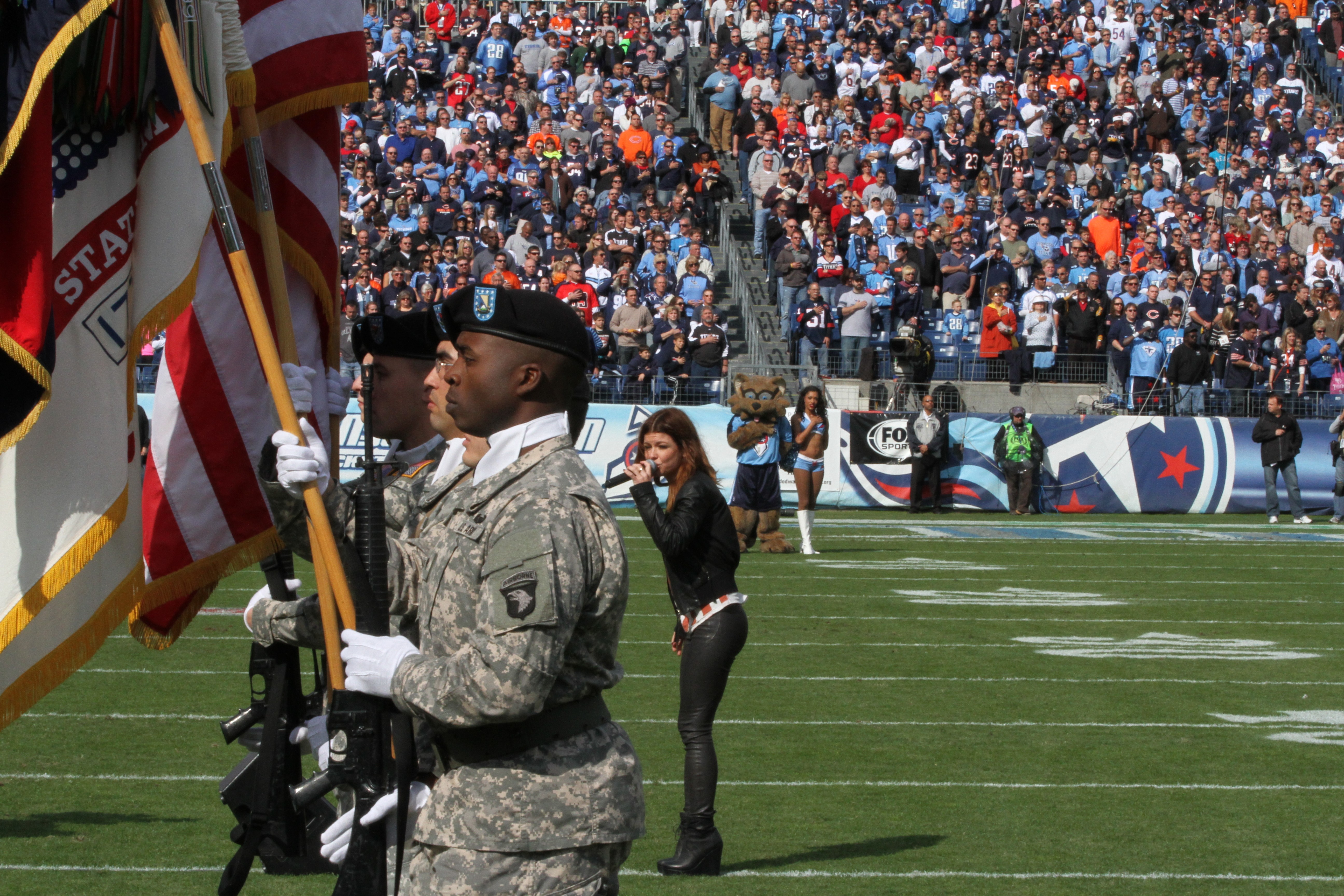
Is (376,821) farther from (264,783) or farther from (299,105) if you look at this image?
(299,105)

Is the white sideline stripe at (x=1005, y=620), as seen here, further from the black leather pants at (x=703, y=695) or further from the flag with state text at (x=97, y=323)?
the flag with state text at (x=97, y=323)

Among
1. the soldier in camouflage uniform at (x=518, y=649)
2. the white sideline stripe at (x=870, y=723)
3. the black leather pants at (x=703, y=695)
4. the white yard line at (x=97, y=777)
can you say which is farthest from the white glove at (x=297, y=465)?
the white sideline stripe at (x=870, y=723)

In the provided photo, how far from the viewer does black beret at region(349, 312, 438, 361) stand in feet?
16.0

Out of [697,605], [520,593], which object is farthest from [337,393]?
[697,605]

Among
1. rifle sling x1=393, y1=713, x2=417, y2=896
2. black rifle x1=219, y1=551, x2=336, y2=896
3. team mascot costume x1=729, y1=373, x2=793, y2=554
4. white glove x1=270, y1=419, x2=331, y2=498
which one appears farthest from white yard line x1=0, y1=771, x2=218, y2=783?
team mascot costume x1=729, y1=373, x2=793, y2=554

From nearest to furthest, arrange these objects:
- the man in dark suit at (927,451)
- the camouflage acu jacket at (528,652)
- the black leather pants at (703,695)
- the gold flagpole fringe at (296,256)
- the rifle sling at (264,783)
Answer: the camouflage acu jacket at (528,652) → the rifle sling at (264,783) → the gold flagpole fringe at (296,256) → the black leather pants at (703,695) → the man in dark suit at (927,451)

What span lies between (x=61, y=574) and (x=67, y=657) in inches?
8.6

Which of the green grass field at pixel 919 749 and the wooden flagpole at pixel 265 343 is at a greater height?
the wooden flagpole at pixel 265 343

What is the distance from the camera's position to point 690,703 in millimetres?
6379

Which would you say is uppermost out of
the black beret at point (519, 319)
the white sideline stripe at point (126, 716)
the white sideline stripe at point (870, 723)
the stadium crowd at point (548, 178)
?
the stadium crowd at point (548, 178)

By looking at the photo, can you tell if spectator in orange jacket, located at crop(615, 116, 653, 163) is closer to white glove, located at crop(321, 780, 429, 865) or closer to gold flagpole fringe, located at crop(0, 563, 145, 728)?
gold flagpole fringe, located at crop(0, 563, 145, 728)

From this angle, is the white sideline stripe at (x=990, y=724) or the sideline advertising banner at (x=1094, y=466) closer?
the white sideline stripe at (x=990, y=724)

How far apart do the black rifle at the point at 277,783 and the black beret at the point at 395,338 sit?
27.4 inches

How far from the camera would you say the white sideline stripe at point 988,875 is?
21.4 feet
